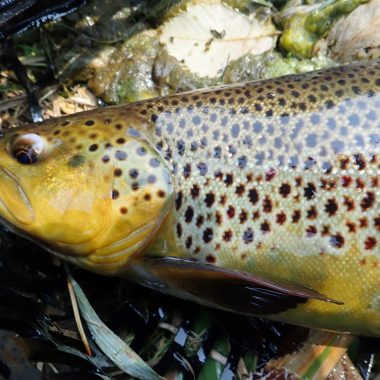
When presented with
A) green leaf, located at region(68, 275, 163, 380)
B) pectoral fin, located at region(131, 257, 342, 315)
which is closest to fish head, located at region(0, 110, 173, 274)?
pectoral fin, located at region(131, 257, 342, 315)

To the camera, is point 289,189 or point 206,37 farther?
point 206,37

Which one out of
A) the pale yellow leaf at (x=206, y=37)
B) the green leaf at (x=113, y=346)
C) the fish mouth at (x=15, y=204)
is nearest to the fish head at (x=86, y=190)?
the fish mouth at (x=15, y=204)

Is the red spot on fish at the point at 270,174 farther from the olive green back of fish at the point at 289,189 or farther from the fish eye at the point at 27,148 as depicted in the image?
the fish eye at the point at 27,148

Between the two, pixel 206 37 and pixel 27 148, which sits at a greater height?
pixel 206 37

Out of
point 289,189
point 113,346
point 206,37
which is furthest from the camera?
point 206,37

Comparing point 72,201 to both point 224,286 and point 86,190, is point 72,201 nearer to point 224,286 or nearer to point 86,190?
point 86,190

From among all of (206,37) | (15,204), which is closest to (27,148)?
(15,204)

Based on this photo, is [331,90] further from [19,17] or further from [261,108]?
[19,17]
